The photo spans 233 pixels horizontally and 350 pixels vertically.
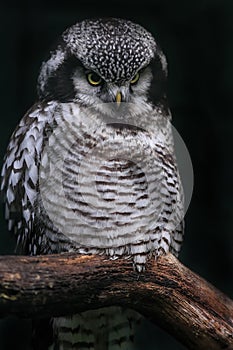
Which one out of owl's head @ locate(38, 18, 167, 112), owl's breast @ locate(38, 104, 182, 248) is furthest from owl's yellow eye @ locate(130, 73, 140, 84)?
owl's breast @ locate(38, 104, 182, 248)

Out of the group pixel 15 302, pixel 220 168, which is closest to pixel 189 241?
pixel 220 168

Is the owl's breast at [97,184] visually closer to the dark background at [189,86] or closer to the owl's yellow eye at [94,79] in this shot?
the owl's yellow eye at [94,79]

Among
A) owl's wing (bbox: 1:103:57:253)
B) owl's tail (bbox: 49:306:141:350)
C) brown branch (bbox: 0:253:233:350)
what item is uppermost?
owl's wing (bbox: 1:103:57:253)

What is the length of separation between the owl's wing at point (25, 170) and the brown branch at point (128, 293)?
33 centimetres

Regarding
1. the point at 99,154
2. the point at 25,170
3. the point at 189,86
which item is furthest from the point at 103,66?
the point at 189,86

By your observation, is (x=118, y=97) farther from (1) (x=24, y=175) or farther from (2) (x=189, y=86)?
(2) (x=189, y=86)

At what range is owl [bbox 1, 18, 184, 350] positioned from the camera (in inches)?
83.4

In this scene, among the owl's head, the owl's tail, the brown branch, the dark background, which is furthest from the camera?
the dark background

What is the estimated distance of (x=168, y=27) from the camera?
307 cm

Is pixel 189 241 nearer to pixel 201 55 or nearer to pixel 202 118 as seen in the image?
pixel 202 118

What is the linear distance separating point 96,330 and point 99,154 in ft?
1.95

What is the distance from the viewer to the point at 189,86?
311 centimetres

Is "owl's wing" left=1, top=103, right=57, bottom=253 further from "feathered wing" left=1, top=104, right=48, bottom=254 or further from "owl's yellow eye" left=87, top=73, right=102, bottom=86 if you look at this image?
"owl's yellow eye" left=87, top=73, right=102, bottom=86

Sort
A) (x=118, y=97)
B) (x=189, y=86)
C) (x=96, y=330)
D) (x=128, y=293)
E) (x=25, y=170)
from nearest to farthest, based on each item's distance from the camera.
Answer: (x=128, y=293) < (x=118, y=97) < (x=25, y=170) < (x=96, y=330) < (x=189, y=86)
